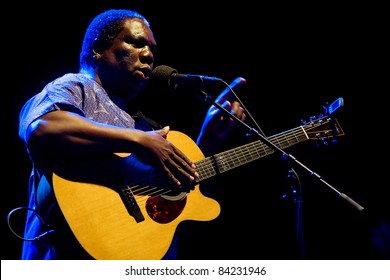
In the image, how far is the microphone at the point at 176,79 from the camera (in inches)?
76.0

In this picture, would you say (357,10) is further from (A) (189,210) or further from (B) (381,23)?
(A) (189,210)

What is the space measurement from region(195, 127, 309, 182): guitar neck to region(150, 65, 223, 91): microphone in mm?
498

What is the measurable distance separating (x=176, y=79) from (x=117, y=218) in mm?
824

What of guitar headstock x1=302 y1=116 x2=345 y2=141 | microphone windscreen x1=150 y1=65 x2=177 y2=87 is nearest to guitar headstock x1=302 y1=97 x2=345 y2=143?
guitar headstock x1=302 y1=116 x2=345 y2=141

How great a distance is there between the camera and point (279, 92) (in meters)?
3.73

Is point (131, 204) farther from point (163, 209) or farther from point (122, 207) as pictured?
point (163, 209)

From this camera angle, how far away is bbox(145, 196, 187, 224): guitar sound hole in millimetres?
1866

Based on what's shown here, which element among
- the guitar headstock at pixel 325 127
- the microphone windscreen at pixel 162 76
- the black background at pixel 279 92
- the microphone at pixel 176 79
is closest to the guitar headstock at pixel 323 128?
the guitar headstock at pixel 325 127

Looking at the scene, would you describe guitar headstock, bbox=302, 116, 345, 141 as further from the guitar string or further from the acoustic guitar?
the acoustic guitar

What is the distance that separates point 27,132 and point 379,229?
286 centimetres

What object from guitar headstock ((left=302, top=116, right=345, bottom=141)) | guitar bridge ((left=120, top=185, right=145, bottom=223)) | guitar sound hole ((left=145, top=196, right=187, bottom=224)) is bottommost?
guitar sound hole ((left=145, top=196, right=187, bottom=224))

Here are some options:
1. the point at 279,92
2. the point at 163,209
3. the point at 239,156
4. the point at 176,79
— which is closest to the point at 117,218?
the point at 163,209

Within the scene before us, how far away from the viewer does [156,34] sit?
357 cm

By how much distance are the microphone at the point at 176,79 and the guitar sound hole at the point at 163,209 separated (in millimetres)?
631
